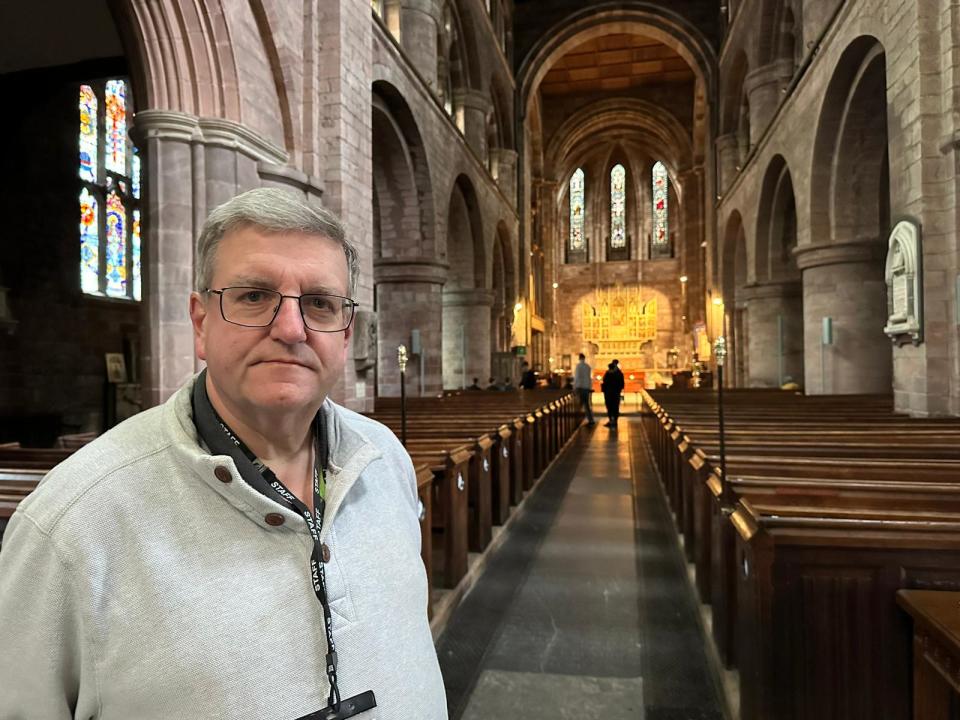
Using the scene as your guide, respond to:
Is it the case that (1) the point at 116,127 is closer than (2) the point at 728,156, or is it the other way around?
(1) the point at 116,127

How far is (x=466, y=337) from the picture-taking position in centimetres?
1463

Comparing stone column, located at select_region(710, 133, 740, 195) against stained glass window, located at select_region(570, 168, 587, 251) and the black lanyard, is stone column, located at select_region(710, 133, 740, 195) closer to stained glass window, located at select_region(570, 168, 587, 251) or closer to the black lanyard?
stained glass window, located at select_region(570, 168, 587, 251)

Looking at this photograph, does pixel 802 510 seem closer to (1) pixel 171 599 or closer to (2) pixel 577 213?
(1) pixel 171 599

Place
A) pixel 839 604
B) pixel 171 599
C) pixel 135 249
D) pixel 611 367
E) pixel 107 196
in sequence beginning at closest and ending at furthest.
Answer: pixel 171 599 < pixel 839 604 < pixel 107 196 < pixel 135 249 < pixel 611 367

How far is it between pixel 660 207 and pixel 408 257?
67.9 ft

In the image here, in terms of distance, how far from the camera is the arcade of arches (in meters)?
5.04

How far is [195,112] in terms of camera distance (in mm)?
4988

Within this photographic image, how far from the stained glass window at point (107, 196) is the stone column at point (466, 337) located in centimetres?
657

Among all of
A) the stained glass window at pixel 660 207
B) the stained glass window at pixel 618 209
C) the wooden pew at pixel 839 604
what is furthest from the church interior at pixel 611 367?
the stained glass window at pixel 618 209

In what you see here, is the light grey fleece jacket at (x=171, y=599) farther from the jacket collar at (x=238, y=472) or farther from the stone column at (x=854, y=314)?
the stone column at (x=854, y=314)

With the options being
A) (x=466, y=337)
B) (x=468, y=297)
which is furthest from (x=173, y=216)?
(x=466, y=337)

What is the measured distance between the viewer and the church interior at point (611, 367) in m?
2.16

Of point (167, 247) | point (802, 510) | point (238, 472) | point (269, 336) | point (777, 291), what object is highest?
point (777, 291)

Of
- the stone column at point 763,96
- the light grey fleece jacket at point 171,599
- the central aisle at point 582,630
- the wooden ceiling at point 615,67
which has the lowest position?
the central aisle at point 582,630
